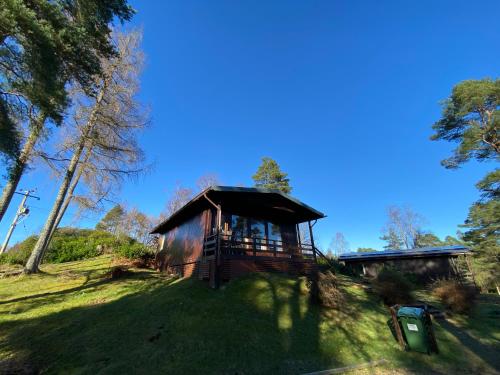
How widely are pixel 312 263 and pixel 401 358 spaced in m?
8.41

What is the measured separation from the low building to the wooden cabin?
31.0 feet

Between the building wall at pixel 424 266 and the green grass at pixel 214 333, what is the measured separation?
10412mm

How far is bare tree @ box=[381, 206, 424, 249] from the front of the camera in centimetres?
4272

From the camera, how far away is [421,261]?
20.8 meters

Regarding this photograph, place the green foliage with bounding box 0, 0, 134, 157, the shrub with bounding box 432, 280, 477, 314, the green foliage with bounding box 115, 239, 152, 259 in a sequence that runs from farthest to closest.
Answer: the green foliage with bounding box 115, 239, 152, 259, the shrub with bounding box 432, 280, 477, 314, the green foliage with bounding box 0, 0, 134, 157

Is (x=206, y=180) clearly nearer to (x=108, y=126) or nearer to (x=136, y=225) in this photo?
(x=136, y=225)

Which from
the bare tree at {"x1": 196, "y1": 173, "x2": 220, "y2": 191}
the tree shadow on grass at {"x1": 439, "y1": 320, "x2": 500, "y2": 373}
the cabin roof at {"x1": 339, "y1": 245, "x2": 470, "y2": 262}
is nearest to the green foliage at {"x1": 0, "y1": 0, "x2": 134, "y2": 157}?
the tree shadow on grass at {"x1": 439, "y1": 320, "x2": 500, "y2": 373}

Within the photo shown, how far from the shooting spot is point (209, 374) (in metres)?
5.21

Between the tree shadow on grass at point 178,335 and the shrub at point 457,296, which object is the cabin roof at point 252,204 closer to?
the tree shadow on grass at point 178,335

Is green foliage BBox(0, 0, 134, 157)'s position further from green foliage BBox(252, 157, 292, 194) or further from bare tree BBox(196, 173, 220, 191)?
green foliage BBox(252, 157, 292, 194)

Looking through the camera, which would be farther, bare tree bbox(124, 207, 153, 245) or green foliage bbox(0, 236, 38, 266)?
bare tree bbox(124, 207, 153, 245)

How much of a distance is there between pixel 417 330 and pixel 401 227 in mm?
43361

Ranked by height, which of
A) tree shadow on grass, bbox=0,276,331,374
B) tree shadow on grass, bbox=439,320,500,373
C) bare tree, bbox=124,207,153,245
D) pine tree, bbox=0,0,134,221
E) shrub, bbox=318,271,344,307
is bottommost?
tree shadow on grass, bbox=439,320,500,373

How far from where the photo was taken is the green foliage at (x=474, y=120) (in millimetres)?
19172
